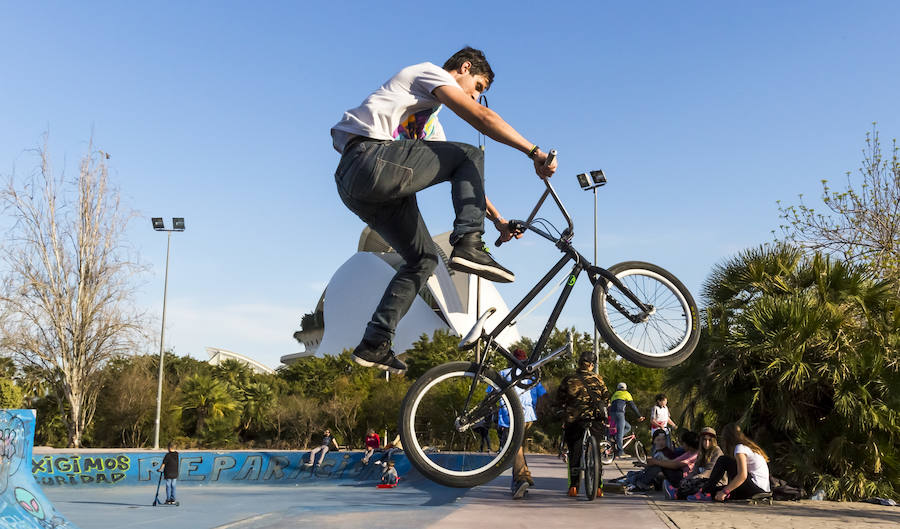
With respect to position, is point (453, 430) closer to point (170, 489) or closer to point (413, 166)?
point (413, 166)

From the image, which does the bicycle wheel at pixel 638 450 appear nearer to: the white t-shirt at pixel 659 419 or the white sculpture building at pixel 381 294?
the white t-shirt at pixel 659 419

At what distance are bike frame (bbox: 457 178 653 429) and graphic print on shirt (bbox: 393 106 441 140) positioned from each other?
0.74 m

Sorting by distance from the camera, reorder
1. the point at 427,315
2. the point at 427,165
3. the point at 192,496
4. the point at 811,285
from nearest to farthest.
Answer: the point at 427,165 < the point at 811,285 < the point at 192,496 < the point at 427,315

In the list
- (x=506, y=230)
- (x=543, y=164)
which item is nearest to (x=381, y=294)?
(x=506, y=230)

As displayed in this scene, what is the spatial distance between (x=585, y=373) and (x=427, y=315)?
2565 inches


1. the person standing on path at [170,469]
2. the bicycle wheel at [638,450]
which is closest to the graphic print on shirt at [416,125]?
the bicycle wheel at [638,450]

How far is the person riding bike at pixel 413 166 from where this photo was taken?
11.5 ft

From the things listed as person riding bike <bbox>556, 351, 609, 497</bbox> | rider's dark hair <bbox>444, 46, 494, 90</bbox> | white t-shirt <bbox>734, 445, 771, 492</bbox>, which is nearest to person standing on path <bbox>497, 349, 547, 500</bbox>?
person riding bike <bbox>556, 351, 609, 497</bbox>

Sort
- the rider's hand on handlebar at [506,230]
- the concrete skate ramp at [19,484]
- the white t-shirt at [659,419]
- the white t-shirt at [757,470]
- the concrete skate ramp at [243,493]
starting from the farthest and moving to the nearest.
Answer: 1. the white t-shirt at [659,419]
2. the concrete skate ramp at [243,493]
3. the concrete skate ramp at [19,484]
4. the white t-shirt at [757,470]
5. the rider's hand on handlebar at [506,230]

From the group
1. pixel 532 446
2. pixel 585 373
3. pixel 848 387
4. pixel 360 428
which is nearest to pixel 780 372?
pixel 848 387

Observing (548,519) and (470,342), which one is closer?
(470,342)

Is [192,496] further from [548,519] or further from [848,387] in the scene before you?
[848,387]

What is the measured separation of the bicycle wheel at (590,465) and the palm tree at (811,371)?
3.31 metres

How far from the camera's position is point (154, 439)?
32.8m
